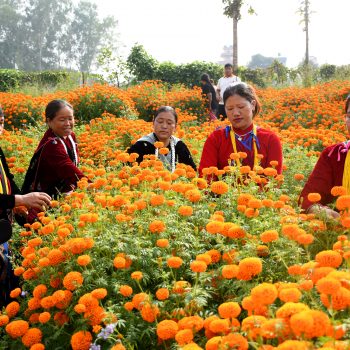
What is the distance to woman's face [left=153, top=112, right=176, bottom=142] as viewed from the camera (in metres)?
4.39

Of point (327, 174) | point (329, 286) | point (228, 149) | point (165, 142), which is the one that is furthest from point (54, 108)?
point (329, 286)

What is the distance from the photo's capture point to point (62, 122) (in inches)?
162

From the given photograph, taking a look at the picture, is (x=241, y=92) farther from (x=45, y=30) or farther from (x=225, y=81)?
(x=45, y=30)

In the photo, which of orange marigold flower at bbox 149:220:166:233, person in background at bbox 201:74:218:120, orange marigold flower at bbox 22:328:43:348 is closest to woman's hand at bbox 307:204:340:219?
orange marigold flower at bbox 149:220:166:233

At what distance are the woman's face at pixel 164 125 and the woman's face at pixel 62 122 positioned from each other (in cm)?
83

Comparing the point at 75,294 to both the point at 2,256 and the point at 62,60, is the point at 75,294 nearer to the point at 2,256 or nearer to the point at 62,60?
the point at 2,256

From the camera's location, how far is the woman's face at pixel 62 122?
4086 millimetres

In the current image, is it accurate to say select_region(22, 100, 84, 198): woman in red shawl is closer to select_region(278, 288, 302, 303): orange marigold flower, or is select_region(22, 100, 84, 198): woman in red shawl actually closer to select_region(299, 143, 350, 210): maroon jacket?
select_region(299, 143, 350, 210): maroon jacket

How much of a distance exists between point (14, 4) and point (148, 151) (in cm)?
7750

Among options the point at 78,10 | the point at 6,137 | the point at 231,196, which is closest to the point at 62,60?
the point at 78,10

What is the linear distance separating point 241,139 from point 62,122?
5.35 feet

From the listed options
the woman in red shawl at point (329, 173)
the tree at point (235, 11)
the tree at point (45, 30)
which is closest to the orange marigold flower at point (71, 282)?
the woman in red shawl at point (329, 173)

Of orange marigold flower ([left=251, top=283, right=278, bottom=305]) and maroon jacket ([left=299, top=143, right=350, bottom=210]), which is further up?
maroon jacket ([left=299, top=143, right=350, bottom=210])

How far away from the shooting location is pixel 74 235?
8.19 feet
